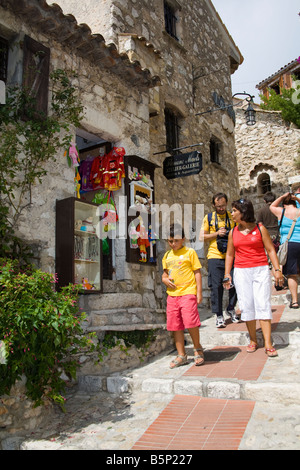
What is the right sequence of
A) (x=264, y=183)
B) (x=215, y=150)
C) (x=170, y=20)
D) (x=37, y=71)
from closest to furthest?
(x=37, y=71) → (x=170, y=20) → (x=215, y=150) → (x=264, y=183)

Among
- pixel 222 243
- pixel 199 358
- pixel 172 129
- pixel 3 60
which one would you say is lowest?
pixel 199 358

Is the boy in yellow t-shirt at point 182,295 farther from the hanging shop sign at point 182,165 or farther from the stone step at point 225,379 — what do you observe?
the hanging shop sign at point 182,165

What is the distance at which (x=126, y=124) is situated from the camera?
6.87 metres

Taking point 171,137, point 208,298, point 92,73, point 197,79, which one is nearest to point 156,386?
point 92,73

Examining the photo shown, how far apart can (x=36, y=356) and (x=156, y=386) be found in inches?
50.1

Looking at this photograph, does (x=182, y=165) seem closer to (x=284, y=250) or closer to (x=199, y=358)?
(x=284, y=250)

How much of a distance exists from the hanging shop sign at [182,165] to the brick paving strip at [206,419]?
4.33 m

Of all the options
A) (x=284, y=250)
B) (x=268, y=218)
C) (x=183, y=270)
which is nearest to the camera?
(x=183, y=270)

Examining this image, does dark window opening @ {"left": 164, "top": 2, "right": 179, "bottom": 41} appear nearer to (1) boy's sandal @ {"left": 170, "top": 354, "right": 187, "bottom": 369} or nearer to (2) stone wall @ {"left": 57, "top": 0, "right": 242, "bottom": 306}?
(2) stone wall @ {"left": 57, "top": 0, "right": 242, "bottom": 306}

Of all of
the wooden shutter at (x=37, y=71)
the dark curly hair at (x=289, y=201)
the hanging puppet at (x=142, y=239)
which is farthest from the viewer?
the hanging puppet at (x=142, y=239)

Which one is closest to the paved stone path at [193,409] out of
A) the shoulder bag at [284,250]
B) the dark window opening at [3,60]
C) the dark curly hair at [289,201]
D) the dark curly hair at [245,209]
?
the shoulder bag at [284,250]

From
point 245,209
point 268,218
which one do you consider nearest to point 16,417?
point 245,209

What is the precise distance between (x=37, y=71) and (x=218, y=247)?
10.7 ft

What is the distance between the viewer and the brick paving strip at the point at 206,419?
2893 mm
